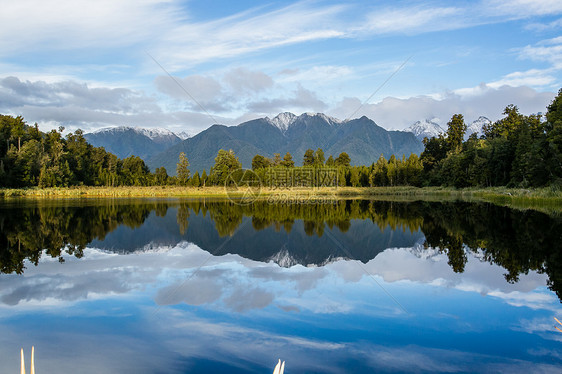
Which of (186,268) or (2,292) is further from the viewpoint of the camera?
(186,268)

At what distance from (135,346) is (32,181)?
6178 centimetres

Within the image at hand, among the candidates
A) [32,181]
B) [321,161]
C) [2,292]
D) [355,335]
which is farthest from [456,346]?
[321,161]

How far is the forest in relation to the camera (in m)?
38.8

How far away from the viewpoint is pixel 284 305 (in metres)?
6.54

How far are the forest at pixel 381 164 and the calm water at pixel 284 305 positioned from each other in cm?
2904

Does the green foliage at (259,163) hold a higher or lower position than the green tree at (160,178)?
higher

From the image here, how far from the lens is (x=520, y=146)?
44219mm

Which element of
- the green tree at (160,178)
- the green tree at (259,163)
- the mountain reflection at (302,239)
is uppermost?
the green tree at (259,163)

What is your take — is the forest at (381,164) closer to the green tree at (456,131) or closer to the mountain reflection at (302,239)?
the green tree at (456,131)

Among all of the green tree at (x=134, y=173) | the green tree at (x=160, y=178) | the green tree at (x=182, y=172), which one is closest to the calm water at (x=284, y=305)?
the green tree at (x=182, y=172)

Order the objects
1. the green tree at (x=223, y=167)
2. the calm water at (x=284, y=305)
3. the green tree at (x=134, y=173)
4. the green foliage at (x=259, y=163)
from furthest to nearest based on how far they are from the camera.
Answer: the green foliage at (x=259, y=163) → the green tree at (x=134, y=173) → the green tree at (x=223, y=167) → the calm water at (x=284, y=305)

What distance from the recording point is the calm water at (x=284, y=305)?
4.59 metres

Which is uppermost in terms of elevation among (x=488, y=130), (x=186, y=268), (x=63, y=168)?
(x=488, y=130)

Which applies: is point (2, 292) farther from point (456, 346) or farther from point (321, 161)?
point (321, 161)
